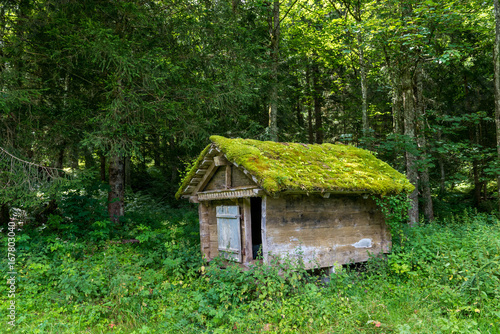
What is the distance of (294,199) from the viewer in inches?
270

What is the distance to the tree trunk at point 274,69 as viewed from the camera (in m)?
12.7

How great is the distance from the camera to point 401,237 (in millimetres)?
7762

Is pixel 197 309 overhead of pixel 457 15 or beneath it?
beneath

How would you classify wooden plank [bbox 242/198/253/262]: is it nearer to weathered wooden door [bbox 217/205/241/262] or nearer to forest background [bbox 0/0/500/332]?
weathered wooden door [bbox 217/205/241/262]

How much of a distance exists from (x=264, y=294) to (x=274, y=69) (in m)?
10.2

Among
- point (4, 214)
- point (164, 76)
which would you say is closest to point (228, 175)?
point (164, 76)

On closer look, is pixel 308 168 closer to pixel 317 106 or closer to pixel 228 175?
pixel 228 175

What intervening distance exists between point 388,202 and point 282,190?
10.2ft

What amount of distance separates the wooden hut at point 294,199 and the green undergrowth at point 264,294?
58 centimetres

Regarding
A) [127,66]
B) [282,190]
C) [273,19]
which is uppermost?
[273,19]

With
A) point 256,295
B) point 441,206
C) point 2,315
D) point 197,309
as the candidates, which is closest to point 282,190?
point 256,295

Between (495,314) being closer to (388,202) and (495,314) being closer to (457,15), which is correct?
(388,202)

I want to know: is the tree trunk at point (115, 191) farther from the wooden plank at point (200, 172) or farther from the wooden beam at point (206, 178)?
the wooden plank at point (200, 172)

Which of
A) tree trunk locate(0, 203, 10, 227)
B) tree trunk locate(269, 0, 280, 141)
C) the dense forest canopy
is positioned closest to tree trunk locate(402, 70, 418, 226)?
the dense forest canopy
